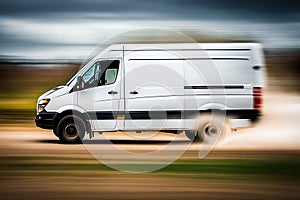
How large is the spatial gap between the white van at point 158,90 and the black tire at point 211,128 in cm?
4

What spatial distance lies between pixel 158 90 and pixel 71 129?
7.41 ft

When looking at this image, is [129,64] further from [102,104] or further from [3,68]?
[3,68]

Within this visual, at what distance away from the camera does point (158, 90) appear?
14.6m

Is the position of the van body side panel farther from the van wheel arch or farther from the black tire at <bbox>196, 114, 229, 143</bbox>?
the van wheel arch

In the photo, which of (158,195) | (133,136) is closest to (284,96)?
(133,136)

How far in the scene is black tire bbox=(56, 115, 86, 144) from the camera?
49.1 ft

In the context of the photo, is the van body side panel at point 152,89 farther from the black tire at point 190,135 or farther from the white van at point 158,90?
the black tire at point 190,135

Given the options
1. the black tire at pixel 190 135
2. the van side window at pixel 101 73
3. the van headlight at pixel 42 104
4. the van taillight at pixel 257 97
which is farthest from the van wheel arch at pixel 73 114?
the van taillight at pixel 257 97

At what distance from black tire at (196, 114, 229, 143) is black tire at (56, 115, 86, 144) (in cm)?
272

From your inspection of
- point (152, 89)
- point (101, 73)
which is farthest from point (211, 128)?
point (101, 73)

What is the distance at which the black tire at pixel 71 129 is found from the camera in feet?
49.1

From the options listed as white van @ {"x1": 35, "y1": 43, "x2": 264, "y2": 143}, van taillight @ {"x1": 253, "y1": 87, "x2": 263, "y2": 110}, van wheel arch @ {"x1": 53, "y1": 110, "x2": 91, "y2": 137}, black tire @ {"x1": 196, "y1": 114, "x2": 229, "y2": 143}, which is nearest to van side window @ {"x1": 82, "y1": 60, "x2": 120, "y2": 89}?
white van @ {"x1": 35, "y1": 43, "x2": 264, "y2": 143}

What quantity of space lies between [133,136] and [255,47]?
157 inches

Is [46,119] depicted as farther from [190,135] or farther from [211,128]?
[211,128]
